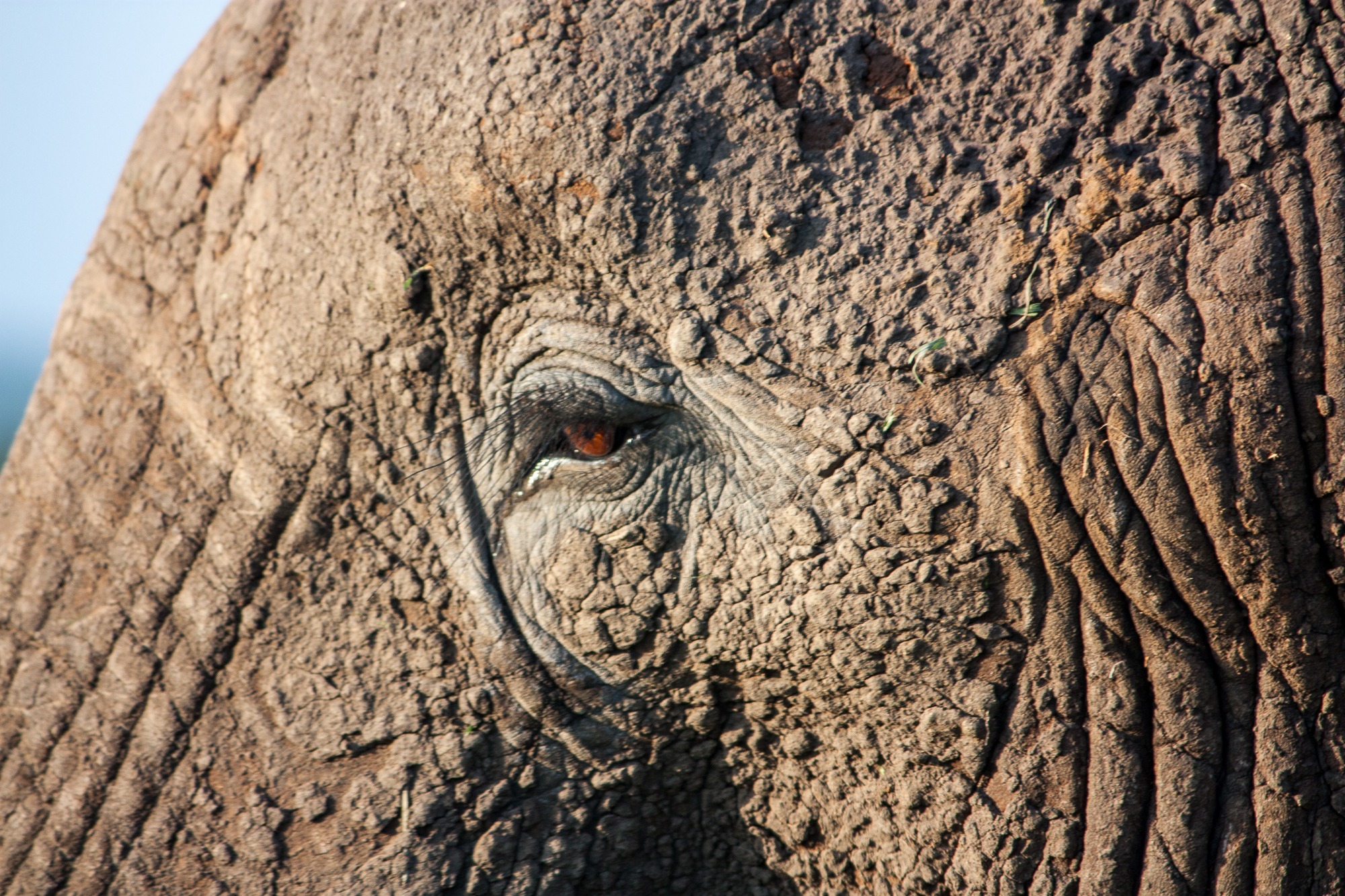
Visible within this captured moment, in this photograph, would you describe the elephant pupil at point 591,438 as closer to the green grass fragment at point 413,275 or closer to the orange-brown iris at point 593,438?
the orange-brown iris at point 593,438

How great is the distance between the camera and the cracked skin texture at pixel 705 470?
178cm

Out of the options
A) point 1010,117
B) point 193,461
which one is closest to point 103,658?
point 193,461

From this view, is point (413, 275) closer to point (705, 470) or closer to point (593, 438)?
point (593, 438)

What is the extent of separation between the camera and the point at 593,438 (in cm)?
214

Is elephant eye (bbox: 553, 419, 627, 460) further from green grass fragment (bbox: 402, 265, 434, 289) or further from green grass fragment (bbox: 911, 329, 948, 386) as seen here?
green grass fragment (bbox: 911, 329, 948, 386)

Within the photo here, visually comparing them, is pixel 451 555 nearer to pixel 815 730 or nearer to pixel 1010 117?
pixel 815 730

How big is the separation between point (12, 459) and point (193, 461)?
0.73 metres

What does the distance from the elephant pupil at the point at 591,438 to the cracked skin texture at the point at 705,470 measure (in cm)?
3

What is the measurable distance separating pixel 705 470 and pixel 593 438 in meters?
0.27

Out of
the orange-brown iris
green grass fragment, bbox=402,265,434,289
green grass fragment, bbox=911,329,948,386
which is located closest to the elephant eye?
the orange-brown iris

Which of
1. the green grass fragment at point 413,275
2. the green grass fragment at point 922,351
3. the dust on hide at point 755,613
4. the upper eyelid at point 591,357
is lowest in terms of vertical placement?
the dust on hide at point 755,613

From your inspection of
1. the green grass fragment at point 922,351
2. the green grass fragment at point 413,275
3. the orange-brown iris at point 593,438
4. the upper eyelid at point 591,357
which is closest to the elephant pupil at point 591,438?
the orange-brown iris at point 593,438

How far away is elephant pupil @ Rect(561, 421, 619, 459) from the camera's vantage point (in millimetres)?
2125

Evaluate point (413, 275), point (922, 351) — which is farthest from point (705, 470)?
point (413, 275)
